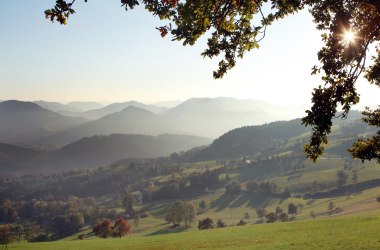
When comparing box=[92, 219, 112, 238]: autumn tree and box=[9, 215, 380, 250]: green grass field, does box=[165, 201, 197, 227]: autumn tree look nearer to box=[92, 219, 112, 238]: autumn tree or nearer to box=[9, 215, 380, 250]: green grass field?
box=[92, 219, 112, 238]: autumn tree

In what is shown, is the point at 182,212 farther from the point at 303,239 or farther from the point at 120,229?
the point at 303,239

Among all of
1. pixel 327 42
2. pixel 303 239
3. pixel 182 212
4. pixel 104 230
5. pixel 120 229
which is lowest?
pixel 182 212

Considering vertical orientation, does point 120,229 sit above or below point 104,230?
below

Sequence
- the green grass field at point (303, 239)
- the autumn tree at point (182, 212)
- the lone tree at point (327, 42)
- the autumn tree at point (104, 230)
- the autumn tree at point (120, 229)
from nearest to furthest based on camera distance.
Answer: the lone tree at point (327, 42) → the green grass field at point (303, 239) → the autumn tree at point (104, 230) → the autumn tree at point (120, 229) → the autumn tree at point (182, 212)

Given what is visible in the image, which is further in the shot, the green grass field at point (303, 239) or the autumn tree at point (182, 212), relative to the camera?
the autumn tree at point (182, 212)

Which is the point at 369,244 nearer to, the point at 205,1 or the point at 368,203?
the point at 205,1

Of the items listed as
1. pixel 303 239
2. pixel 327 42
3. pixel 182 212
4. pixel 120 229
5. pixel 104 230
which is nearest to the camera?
pixel 327 42

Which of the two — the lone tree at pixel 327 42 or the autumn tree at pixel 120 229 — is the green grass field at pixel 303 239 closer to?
the lone tree at pixel 327 42

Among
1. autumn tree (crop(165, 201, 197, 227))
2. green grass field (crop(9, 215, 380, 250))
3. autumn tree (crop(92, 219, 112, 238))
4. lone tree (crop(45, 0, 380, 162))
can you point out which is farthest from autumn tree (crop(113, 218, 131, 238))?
lone tree (crop(45, 0, 380, 162))

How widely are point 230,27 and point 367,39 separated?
19.8 feet

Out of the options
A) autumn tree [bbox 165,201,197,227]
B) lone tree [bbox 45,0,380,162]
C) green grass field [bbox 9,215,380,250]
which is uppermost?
lone tree [bbox 45,0,380,162]

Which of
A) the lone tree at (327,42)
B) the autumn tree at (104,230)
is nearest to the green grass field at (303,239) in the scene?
the lone tree at (327,42)

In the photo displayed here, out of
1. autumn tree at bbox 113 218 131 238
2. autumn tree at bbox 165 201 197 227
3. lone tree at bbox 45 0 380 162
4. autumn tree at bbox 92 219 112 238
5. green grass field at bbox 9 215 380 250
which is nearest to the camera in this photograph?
lone tree at bbox 45 0 380 162

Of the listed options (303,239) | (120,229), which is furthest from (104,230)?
(303,239)
